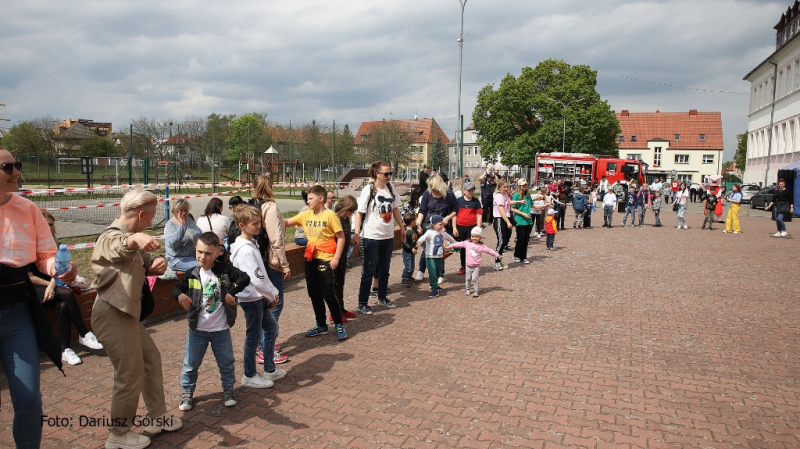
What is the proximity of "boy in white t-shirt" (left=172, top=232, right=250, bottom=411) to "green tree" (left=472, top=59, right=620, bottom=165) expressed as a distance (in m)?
52.6

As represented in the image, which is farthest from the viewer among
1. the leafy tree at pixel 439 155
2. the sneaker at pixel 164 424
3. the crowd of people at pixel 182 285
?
the leafy tree at pixel 439 155

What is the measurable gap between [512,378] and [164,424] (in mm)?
2828

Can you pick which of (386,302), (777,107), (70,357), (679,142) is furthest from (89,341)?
(679,142)

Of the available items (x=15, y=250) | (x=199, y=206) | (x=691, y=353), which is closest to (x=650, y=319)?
(x=691, y=353)

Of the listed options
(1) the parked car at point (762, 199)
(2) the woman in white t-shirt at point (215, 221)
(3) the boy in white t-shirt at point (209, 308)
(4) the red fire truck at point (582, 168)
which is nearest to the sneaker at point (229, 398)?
(3) the boy in white t-shirt at point (209, 308)

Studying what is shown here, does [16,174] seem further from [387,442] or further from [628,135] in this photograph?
[628,135]

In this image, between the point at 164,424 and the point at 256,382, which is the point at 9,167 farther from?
the point at 256,382

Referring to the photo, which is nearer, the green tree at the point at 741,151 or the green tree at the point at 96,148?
the green tree at the point at 96,148

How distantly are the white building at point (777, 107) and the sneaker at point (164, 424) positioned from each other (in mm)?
48952

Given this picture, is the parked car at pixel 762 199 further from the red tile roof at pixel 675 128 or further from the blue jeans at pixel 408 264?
the red tile roof at pixel 675 128

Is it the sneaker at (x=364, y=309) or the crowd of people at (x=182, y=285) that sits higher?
the crowd of people at (x=182, y=285)

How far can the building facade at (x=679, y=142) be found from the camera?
75312 mm

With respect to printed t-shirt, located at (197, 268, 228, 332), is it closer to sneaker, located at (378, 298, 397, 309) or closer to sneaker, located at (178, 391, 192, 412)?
sneaker, located at (178, 391, 192, 412)

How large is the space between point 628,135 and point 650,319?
3221 inches
